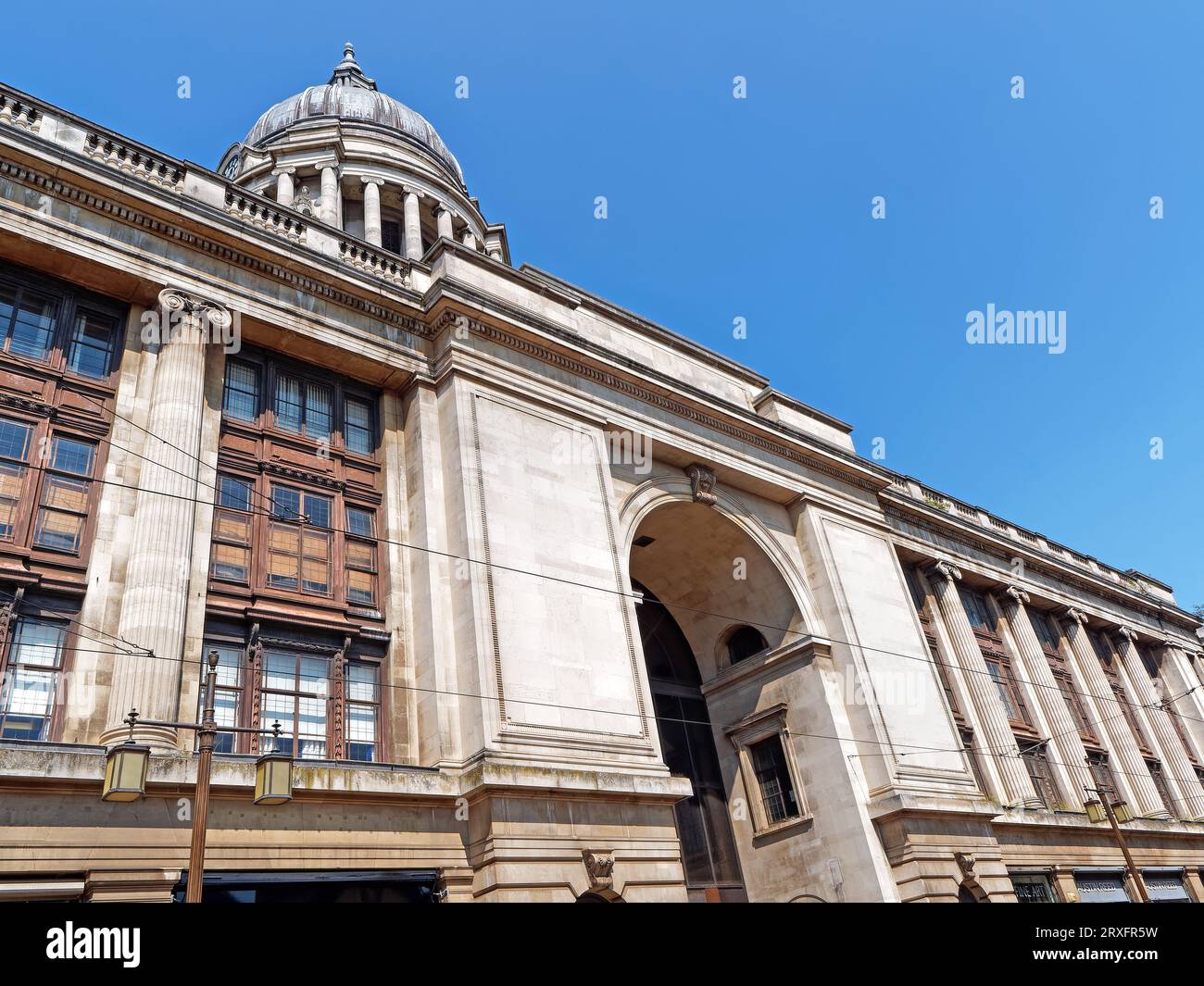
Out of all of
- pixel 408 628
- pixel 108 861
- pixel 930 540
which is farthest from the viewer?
pixel 930 540

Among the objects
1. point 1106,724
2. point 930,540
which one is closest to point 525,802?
point 930,540

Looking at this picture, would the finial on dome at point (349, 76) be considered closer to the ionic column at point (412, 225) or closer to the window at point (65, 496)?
the ionic column at point (412, 225)

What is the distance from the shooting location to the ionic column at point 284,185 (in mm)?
40000

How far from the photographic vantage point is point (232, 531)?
54.3 ft

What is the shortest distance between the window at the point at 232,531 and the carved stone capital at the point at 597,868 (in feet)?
25.5

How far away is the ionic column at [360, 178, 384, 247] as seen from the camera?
40.2m

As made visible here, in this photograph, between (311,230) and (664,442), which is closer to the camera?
(311,230)

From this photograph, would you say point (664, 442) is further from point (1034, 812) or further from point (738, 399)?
point (1034, 812)

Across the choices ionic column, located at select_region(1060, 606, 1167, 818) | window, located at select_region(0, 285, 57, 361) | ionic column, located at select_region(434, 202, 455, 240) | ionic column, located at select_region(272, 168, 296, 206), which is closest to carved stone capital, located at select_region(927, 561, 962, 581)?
ionic column, located at select_region(1060, 606, 1167, 818)

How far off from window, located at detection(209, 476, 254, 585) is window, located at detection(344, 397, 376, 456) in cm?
275

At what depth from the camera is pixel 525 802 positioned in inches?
605
